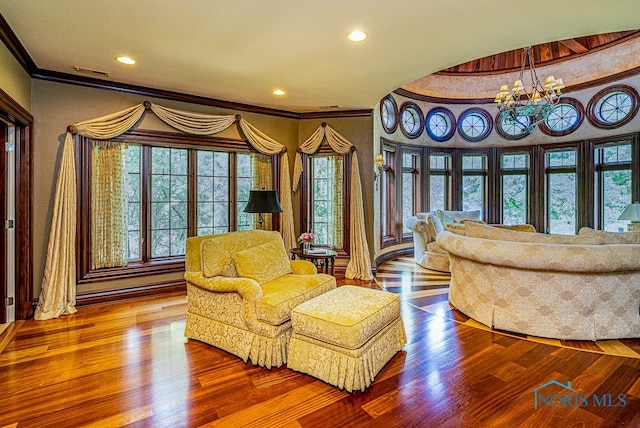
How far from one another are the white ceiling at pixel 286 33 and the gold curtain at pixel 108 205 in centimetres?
90

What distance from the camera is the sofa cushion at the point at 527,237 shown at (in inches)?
120

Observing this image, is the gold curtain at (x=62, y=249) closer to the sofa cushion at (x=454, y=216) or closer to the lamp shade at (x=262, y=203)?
the lamp shade at (x=262, y=203)

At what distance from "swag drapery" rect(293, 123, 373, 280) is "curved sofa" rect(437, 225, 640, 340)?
85.8 inches

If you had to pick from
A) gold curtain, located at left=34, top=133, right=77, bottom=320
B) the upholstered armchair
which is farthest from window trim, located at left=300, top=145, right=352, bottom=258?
gold curtain, located at left=34, top=133, right=77, bottom=320

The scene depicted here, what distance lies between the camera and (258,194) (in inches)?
161

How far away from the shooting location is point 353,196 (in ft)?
17.6

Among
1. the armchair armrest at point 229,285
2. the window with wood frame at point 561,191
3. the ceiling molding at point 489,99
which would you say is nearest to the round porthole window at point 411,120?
the ceiling molding at point 489,99

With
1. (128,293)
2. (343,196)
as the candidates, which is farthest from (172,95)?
(343,196)

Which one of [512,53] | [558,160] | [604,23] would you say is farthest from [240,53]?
[558,160]

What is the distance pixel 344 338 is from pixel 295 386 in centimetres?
49

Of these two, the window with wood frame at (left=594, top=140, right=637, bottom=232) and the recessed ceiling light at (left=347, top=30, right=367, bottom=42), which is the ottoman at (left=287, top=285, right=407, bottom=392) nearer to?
the recessed ceiling light at (left=347, top=30, right=367, bottom=42)

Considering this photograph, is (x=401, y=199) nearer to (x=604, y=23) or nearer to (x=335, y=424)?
(x=604, y=23)

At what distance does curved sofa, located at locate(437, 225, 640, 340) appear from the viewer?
2820 millimetres

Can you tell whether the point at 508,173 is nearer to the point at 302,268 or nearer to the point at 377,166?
the point at 377,166
